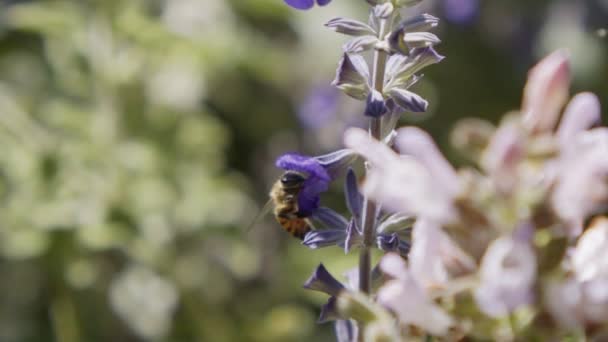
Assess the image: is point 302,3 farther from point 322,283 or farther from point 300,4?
point 322,283

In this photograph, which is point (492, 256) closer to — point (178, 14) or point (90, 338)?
point (90, 338)

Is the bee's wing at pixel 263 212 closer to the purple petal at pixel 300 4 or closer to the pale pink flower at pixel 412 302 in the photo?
the purple petal at pixel 300 4

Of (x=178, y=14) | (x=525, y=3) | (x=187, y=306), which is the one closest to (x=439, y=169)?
(x=187, y=306)

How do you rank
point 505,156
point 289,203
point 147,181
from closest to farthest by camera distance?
point 505,156 → point 289,203 → point 147,181

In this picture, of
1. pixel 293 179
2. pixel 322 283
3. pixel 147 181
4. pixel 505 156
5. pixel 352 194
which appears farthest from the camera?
pixel 147 181

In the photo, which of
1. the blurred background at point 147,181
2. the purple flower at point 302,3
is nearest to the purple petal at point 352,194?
the purple flower at point 302,3

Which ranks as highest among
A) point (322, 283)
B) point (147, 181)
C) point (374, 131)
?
point (374, 131)

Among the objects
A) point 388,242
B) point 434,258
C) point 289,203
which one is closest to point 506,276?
point 434,258
